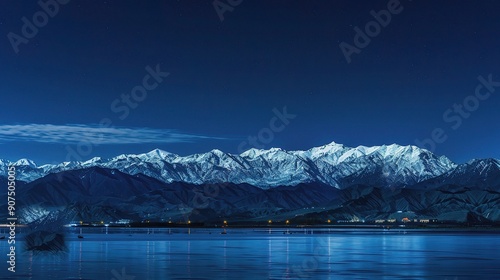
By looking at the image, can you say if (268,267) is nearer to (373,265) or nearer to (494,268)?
(373,265)

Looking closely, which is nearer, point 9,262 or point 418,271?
point 418,271

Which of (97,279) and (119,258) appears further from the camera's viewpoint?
(119,258)

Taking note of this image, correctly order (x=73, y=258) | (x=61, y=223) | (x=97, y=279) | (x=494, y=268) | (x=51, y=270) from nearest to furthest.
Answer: (x=97, y=279)
(x=51, y=270)
(x=494, y=268)
(x=73, y=258)
(x=61, y=223)

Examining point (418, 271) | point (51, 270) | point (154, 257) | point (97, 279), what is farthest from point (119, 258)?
point (418, 271)

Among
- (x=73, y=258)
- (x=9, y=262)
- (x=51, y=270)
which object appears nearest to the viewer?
(x=51, y=270)

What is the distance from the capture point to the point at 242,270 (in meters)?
87.2

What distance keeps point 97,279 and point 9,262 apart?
26256 millimetres

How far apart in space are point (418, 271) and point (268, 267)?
17389mm

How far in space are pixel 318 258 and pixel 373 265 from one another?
16.1 meters

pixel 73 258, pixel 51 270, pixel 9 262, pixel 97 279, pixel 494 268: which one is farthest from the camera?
pixel 73 258

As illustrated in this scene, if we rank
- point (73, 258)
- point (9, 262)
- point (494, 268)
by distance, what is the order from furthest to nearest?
point (73, 258)
point (9, 262)
point (494, 268)

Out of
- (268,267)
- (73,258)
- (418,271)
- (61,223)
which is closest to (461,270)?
(418,271)

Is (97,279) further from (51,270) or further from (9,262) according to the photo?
(9,262)

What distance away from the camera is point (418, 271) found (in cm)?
8606
